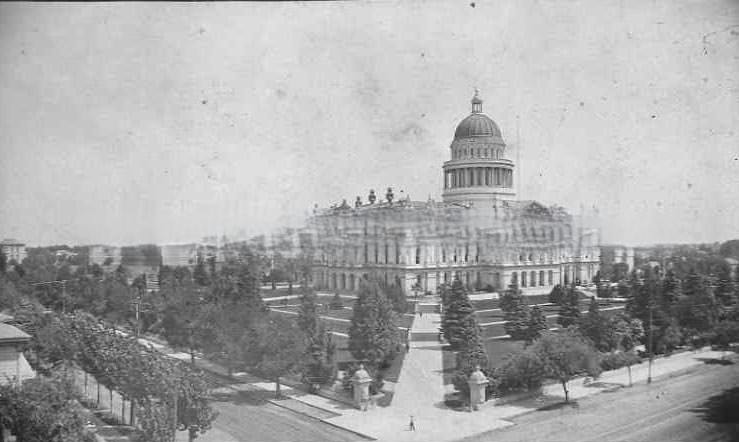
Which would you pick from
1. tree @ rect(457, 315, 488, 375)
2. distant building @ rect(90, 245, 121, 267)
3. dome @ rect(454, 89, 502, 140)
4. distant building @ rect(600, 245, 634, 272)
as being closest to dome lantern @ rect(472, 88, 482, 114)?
dome @ rect(454, 89, 502, 140)

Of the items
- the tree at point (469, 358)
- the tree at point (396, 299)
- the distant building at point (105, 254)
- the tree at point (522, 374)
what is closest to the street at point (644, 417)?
the tree at point (522, 374)

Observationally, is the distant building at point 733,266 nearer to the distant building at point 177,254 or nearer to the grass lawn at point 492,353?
the grass lawn at point 492,353

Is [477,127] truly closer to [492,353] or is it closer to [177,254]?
[492,353]

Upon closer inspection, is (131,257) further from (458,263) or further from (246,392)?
(246,392)

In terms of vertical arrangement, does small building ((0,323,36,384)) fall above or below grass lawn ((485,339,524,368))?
above

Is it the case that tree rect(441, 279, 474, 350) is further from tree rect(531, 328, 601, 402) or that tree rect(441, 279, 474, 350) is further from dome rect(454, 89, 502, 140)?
dome rect(454, 89, 502, 140)

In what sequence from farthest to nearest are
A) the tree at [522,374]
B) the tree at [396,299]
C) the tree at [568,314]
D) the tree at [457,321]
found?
the tree at [396,299] → the tree at [568,314] → the tree at [457,321] → the tree at [522,374]
